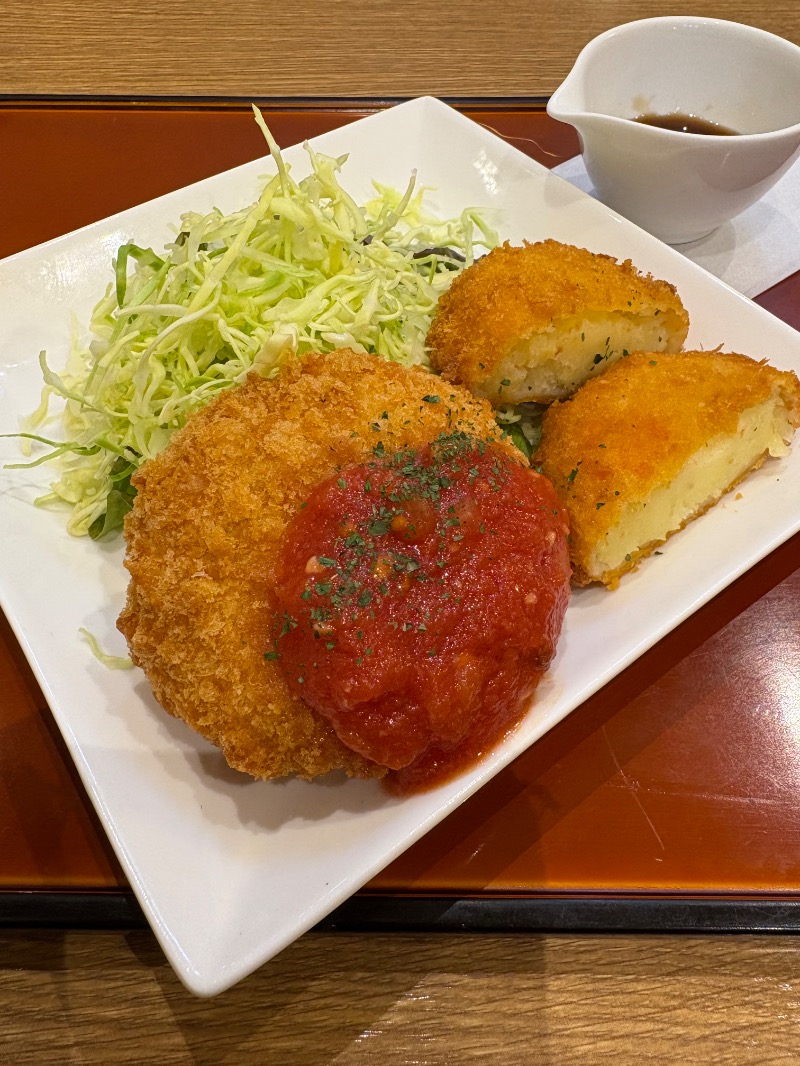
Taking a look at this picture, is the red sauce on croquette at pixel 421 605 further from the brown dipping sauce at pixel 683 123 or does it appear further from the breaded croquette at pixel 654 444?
the brown dipping sauce at pixel 683 123

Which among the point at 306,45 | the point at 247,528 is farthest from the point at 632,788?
the point at 306,45

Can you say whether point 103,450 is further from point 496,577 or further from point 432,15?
point 432,15

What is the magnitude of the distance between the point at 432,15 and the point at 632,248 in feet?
6.75

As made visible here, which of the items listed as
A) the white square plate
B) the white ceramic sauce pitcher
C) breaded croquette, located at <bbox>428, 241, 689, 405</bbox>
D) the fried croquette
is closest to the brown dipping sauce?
the white ceramic sauce pitcher

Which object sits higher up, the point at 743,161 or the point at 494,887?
the point at 743,161

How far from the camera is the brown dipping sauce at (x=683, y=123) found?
246cm

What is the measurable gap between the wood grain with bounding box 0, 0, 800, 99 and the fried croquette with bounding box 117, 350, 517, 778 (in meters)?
2.08

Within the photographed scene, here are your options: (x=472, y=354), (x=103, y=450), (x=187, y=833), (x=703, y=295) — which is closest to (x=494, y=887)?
(x=187, y=833)

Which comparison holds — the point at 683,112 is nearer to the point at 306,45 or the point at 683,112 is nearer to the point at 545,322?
the point at 545,322

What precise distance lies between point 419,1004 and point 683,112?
2689 mm

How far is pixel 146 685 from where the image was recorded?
1.56 metres

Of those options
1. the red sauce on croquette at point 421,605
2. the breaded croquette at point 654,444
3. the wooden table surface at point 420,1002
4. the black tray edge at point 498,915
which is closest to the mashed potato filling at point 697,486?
the breaded croquette at point 654,444

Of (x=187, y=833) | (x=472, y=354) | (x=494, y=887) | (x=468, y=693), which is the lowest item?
(x=494, y=887)

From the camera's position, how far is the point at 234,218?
2076mm
